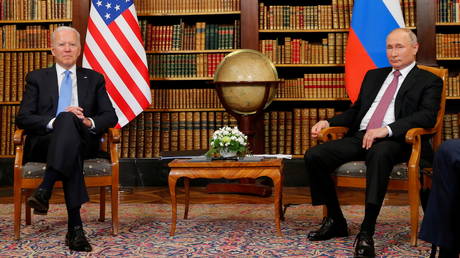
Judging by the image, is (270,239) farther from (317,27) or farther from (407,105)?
(317,27)

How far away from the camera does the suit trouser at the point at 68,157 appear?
2996 mm

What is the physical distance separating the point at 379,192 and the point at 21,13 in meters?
4.49

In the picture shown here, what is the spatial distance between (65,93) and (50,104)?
121 millimetres

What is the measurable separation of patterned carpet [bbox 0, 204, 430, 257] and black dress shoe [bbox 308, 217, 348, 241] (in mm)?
43

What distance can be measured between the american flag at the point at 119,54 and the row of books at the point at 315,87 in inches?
55.7

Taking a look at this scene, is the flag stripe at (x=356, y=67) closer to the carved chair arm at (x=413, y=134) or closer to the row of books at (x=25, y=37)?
the carved chair arm at (x=413, y=134)

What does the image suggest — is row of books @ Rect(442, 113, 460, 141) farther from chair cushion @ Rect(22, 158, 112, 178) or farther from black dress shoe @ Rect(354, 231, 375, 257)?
chair cushion @ Rect(22, 158, 112, 178)

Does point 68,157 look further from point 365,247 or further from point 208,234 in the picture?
point 365,247

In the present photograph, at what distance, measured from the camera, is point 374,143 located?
3.27m

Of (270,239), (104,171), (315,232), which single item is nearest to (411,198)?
(315,232)

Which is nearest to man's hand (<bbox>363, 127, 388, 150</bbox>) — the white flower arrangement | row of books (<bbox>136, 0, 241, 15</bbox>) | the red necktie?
the red necktie

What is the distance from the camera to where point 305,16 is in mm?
5750

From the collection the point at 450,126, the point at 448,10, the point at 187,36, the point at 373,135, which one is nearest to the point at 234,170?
the point at 373,135

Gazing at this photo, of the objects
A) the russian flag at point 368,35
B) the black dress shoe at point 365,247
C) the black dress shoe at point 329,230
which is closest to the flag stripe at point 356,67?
the russian flag at point 368,35
